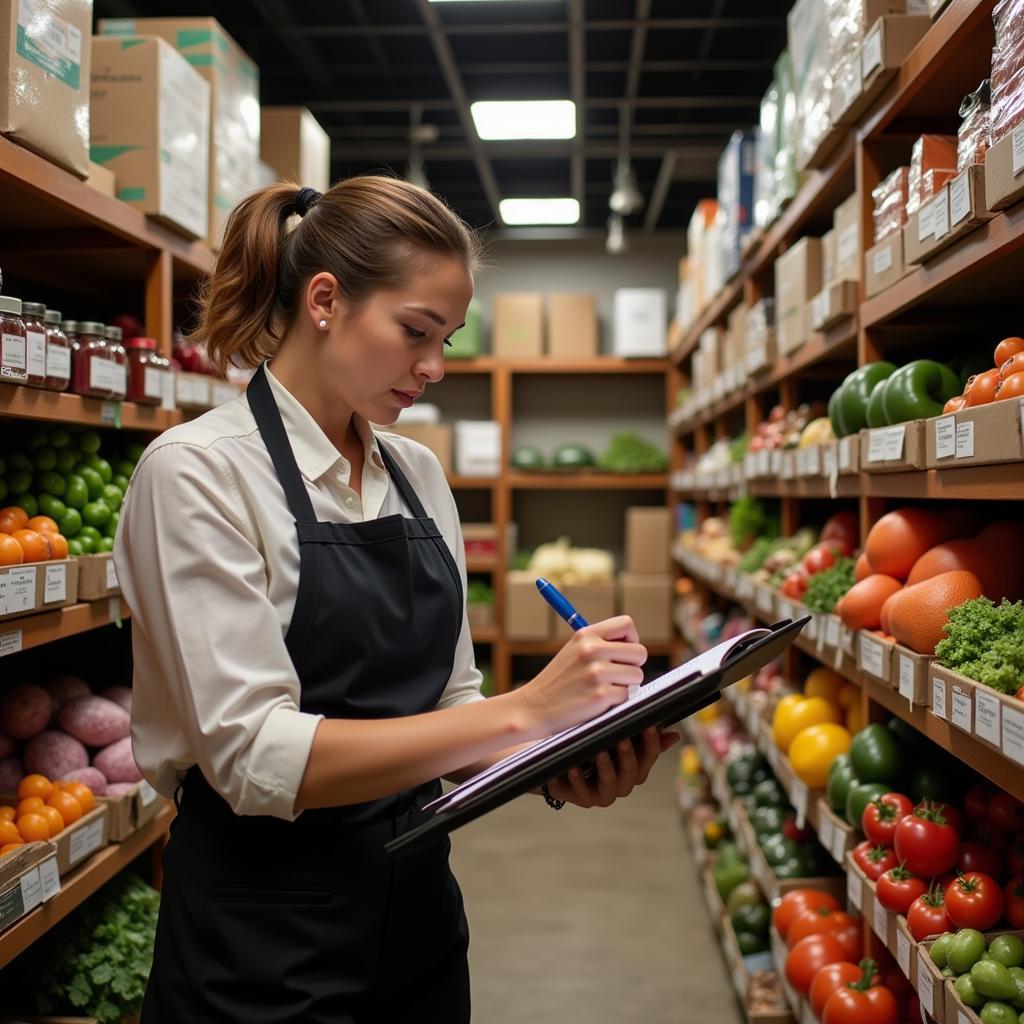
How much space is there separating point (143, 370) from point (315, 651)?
157 centimetres

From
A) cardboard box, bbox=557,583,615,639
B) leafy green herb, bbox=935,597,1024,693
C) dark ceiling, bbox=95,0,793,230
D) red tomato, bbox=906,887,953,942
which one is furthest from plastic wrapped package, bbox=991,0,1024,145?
cardboard box, bbox=557,583,615,639

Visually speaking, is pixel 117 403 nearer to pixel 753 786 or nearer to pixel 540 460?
pixel 753 786

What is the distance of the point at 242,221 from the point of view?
156cm

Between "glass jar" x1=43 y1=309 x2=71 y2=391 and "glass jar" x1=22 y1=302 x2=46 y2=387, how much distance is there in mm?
24

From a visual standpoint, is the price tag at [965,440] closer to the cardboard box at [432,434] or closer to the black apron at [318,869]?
the black apron at [318,869]

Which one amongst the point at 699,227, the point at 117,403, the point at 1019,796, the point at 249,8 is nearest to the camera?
the point at 1019,796

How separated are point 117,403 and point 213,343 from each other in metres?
1.07

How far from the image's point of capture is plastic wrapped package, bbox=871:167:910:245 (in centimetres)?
226

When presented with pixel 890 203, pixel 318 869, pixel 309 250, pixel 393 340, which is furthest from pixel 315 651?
pixel 890 203

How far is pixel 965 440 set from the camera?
67.6 inches

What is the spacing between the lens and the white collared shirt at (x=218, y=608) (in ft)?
3.85

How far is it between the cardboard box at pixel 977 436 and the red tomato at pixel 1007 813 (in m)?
0.67

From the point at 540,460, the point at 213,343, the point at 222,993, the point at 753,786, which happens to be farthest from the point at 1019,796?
the point at 540,460

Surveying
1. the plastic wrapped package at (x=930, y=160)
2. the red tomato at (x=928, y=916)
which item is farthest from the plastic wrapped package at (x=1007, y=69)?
the red tomato at (x=928, y=916)
